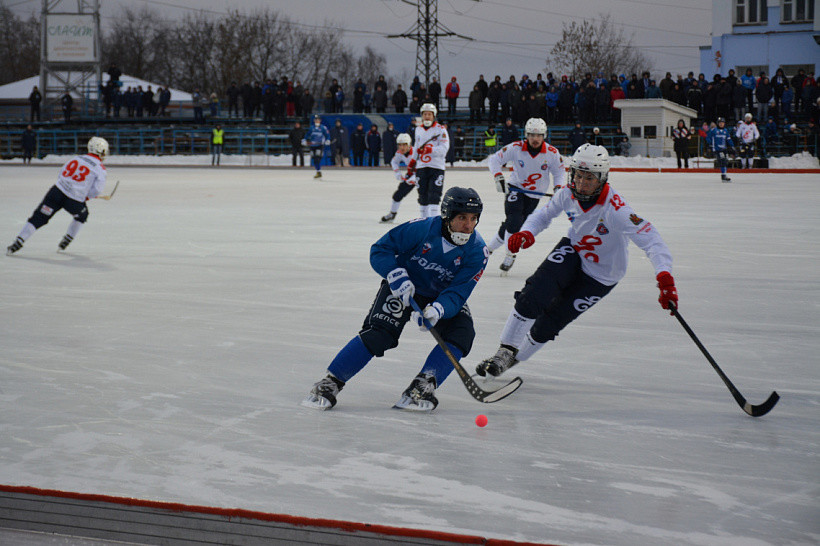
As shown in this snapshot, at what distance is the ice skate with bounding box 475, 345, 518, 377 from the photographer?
4520 millimetres

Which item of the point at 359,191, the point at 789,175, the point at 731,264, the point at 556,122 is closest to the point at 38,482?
the point at 731,264

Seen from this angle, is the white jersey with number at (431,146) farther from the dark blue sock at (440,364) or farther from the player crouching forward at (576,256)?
the dark blue sock at (440,364)

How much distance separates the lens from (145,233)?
1079 centimetres

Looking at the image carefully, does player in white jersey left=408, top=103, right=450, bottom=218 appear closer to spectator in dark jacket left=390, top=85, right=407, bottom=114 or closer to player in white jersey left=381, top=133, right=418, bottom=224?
player in white jersey left=381, top=133, right=418, bottom=224

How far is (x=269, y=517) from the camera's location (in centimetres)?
266

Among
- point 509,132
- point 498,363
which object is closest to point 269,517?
point 498,363

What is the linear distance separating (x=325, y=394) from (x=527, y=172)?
480 centimetres

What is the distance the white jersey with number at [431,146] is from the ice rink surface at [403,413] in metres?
2.92

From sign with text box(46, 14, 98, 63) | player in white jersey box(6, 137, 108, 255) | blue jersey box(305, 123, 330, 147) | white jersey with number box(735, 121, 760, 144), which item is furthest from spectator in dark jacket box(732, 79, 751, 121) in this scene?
sign with text box(46, 14, 98, 63)

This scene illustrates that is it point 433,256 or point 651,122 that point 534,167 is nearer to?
point 433,256

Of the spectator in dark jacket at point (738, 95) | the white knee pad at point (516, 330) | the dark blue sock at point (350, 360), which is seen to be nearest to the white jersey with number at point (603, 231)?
the white knee pad at point (516, 330)

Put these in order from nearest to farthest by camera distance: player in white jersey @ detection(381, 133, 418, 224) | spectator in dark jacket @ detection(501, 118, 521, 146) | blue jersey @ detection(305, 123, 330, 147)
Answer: player in white jersey @ detection(381, 133, 418, 224) < blue jersey @ detection(305, 123, 330, 147) < spectator in dark jacket @ detection(501, 118, 521, 146)

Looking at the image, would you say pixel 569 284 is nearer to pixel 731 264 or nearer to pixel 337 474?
pixel 337 474

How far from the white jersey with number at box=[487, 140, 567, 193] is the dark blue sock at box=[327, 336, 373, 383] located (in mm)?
4534
